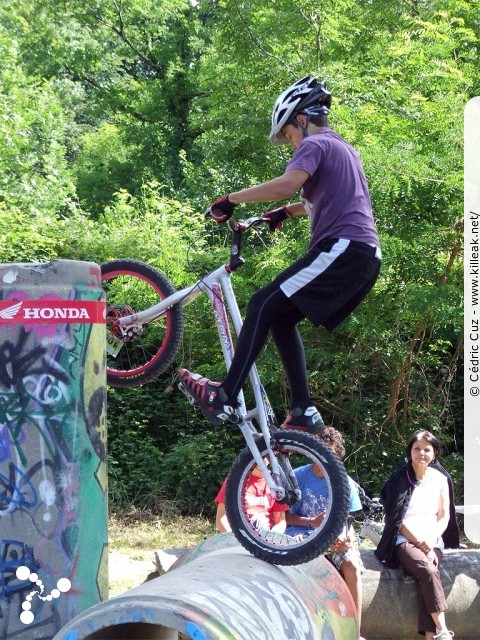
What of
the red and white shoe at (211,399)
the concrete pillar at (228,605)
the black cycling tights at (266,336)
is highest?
the black cycling tights at (266,336)

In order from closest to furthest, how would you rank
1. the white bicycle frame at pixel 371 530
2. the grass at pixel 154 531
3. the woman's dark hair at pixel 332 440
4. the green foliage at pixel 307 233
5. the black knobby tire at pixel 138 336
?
the black knobby tire at pixel 138 336 → the woman's dark hair at pixel 332 440 → the white bicycle frame at pixel 371 530 → the grass at pixel 154 531 → the green foliage at pixel 307 233

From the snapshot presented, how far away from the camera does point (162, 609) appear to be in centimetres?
340

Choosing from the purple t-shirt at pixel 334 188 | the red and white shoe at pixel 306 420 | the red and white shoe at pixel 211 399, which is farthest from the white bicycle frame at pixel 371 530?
the purple t-shirt at pixel 334 188

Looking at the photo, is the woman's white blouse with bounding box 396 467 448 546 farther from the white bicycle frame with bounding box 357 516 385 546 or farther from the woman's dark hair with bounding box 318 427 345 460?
the woman's dark hair with bounding box 318 427 345 460

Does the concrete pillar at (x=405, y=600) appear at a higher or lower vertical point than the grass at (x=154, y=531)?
lower

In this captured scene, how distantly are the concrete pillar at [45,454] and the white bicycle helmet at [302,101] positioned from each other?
1.29 m

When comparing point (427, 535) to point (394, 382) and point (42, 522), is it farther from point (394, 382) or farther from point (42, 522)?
point (394, 382)

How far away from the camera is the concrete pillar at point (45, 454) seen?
4.43 m

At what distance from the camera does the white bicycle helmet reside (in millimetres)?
4645

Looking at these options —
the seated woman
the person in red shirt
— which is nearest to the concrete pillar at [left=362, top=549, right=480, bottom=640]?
the seated woman

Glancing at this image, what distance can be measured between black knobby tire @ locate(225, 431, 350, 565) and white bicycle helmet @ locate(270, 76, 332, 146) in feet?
5.18

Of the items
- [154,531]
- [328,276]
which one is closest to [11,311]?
[328,276]

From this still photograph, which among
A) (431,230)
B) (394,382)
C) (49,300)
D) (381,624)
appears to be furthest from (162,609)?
(394,382)

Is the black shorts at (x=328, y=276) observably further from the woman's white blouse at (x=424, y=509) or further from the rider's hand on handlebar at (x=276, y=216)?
the woman's white blouse at (x=424, y=509)
